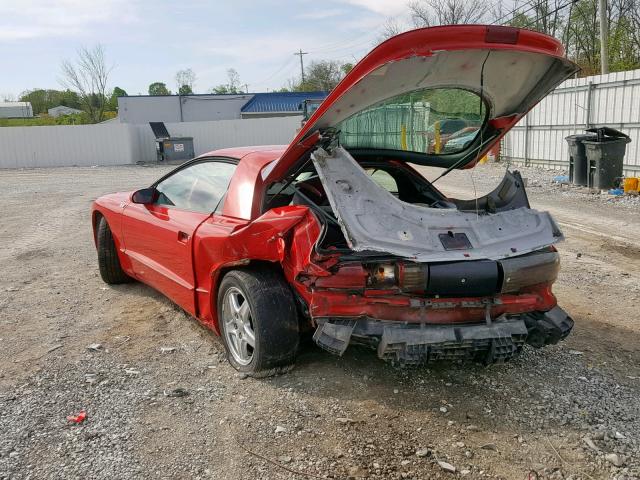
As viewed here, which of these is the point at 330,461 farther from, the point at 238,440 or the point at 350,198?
the point at 350,198

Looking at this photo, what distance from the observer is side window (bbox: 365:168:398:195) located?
4449mm

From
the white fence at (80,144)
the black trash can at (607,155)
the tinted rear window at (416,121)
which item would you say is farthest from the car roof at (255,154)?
the white fence at (80,144)

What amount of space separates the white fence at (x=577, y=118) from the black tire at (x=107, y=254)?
36.4 ft

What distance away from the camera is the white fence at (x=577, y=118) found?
12.4 metres

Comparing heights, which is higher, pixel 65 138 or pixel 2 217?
pixel 65 138

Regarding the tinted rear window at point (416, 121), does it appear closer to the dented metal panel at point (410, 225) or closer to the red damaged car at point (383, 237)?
the red damaged car at point (383, 237)

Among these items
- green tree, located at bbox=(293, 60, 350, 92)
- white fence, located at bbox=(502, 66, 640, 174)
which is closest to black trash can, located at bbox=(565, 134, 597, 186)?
white fence, located at bbox=(502, 66, 640, 174)

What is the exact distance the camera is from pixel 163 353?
409 centimetres

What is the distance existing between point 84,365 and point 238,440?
156cm

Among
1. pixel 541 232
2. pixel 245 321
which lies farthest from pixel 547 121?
pixel 245 321

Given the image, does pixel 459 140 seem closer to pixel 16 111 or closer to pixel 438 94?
pixel 438 94

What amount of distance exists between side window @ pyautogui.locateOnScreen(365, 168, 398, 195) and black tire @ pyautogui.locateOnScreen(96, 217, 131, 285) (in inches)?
111

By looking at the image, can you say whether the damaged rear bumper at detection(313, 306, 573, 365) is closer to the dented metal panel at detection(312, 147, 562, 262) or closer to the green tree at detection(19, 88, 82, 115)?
the dented metal panel at detection(312, 147, 562, 262)

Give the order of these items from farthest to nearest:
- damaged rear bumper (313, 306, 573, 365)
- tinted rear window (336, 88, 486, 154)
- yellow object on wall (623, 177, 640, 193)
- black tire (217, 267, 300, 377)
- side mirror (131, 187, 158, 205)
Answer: yellow object on wall (623, 177, 640, 193) < side mirror (131, 187, 158, 205) < tinted rear window (336, 88, 486, 154) < black tire (217, 267, 300, 377) < damaged rear bumper (313, 306, 573, 365)
